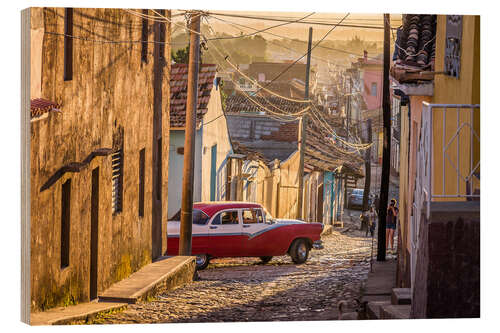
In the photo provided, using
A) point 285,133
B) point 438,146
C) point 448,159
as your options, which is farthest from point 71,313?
point 438,146

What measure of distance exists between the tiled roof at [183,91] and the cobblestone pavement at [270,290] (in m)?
1.80

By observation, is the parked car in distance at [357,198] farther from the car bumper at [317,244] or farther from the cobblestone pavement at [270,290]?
the car bumper at [317,244]

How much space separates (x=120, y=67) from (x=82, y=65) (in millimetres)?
968

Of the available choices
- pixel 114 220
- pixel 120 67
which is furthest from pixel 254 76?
pixel 114 220

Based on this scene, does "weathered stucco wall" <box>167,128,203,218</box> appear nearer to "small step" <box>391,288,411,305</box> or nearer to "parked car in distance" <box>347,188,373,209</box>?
"parked car in distance" <box>347,188,373,209</box>

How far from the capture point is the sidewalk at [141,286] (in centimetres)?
1063

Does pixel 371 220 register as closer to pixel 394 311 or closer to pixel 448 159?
pixel 394 311

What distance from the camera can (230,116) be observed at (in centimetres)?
1192

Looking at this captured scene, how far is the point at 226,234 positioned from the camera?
12.2 m

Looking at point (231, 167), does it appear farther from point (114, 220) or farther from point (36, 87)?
point (36, 87)

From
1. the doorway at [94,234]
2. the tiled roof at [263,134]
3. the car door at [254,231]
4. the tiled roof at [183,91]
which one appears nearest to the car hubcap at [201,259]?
the car door at [254,231]

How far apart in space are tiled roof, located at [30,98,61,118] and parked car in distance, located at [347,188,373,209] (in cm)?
415

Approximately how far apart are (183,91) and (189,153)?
752 mm

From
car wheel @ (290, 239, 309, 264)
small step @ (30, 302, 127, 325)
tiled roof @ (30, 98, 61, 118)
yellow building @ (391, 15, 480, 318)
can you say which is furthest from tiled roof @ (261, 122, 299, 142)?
tiled roof @ (30, 98, 61, 118)
